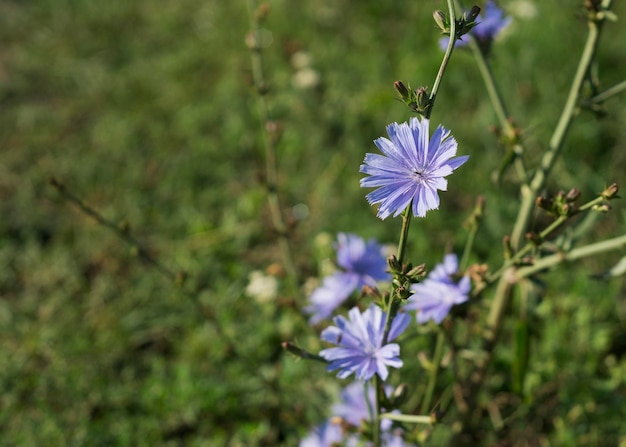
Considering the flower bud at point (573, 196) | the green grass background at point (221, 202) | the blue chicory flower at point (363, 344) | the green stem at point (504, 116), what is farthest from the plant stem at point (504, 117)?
the blue chicory flower at point (363, 344)

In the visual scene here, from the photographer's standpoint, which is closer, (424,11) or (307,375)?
(307,375)

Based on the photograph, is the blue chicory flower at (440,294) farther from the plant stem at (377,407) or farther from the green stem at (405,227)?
the green stem at (405,227)

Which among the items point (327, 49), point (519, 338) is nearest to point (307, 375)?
point (519, 338)

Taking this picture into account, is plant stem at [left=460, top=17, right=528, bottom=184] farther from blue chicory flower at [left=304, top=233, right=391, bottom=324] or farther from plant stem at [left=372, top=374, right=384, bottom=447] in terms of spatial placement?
plant stem at [left=372, top=374, right=384, bottom=447]

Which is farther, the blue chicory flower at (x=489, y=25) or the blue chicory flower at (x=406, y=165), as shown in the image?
the blue chicory flower at (x=489, y=25)

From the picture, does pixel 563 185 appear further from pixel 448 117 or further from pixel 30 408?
pixel 30 408

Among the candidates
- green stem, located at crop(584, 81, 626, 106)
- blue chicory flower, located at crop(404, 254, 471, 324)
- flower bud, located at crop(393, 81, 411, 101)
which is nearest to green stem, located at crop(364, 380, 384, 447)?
blue chicory flower, located at crop(404, 254, 471, 324)

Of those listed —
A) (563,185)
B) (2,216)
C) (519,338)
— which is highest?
(2,216)

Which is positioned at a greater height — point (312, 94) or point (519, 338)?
point (312, 94)
